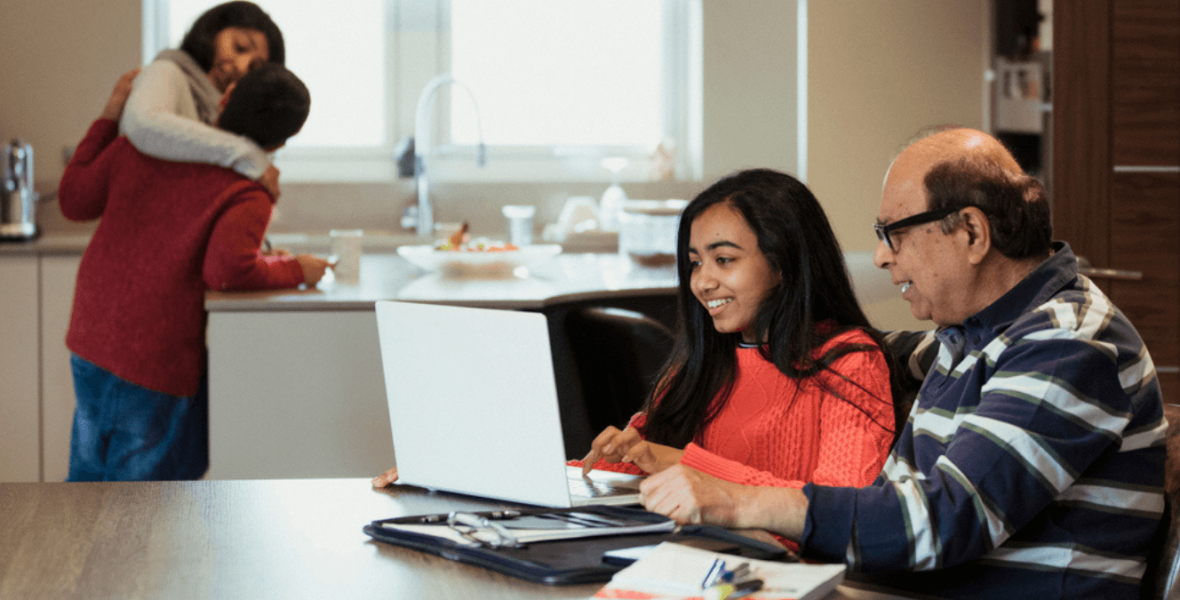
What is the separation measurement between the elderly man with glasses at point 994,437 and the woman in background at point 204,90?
1.65 meters

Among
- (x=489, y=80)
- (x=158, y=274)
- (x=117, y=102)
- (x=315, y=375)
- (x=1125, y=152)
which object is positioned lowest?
(x=315, y=375)

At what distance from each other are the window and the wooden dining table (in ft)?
11.3

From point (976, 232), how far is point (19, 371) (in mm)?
3320

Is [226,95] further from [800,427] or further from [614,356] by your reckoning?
[800,427]

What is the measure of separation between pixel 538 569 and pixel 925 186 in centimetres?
54

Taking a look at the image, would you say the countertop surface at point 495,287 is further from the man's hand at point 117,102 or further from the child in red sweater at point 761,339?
the child in red sweater at point 761,339

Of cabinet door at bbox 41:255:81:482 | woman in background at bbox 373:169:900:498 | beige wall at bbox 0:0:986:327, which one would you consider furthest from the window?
woman in background at bbox 373:169:900:498

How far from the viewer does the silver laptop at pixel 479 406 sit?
1.13m

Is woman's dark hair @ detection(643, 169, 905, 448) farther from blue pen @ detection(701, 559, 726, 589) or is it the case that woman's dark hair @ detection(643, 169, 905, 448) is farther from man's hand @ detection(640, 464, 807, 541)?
blue pen @ detection(701, 559, 726, 589)

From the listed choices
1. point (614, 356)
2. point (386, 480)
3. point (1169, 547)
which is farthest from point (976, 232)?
point (614, 356)

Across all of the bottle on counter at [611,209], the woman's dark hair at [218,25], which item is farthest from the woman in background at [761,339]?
the bottle on counter at [611,209]

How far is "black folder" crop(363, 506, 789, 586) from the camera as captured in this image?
38.5 inches

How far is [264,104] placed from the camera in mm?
2455

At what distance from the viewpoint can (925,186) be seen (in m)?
1.13
